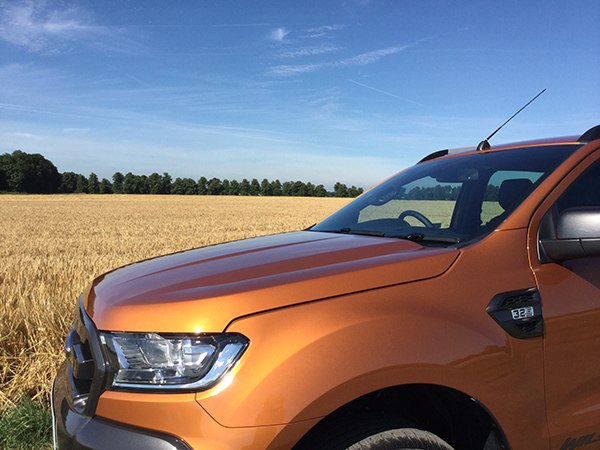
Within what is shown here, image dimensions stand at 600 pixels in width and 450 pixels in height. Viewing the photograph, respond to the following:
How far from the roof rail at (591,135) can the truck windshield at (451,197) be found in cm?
6

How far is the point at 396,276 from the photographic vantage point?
148 cm

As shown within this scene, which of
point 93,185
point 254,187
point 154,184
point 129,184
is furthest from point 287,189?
point 93,185

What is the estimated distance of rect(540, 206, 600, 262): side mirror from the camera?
1612mm

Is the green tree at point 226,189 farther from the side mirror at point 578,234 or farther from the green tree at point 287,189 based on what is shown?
the side mirror at point 578,234

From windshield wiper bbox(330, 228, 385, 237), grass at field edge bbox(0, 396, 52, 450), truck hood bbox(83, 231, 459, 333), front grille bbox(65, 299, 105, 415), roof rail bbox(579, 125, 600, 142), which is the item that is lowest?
grass at field edge bbox(0, 396, 52, 450)

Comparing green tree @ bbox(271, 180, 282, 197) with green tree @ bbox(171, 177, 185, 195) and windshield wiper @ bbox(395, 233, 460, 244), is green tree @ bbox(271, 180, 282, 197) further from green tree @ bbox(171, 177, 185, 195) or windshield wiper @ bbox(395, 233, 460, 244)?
windshield wiper @ bbox(395, 233, 460, 244)

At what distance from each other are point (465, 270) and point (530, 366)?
0.41 metres

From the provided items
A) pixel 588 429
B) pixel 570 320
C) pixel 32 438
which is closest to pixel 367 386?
pixel 570 320

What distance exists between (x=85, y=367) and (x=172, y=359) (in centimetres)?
42

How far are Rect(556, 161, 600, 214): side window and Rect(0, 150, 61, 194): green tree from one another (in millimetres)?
111641

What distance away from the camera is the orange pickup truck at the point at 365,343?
1261 mm

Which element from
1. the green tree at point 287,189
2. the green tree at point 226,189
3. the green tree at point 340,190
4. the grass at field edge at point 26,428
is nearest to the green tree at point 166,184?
the green tree at point 226,189

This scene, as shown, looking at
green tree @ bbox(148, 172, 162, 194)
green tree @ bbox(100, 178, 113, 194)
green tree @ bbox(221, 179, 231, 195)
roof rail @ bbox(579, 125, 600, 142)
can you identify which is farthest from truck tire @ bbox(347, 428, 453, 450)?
green tree @ bbox(100, 178, 113, 194)

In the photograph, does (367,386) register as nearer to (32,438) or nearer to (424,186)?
(424,186)
